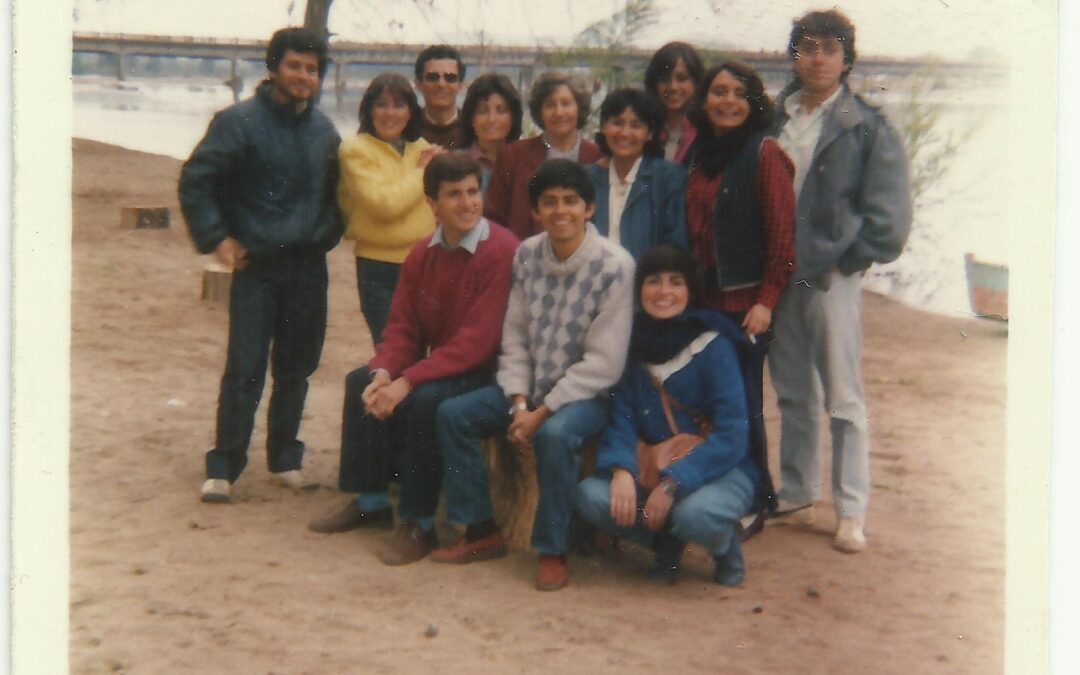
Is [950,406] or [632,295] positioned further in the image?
[950,406]

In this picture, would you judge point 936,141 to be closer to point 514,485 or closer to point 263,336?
point 514,485

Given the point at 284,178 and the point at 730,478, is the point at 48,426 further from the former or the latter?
the point at 730,478

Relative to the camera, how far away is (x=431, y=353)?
4.43 m

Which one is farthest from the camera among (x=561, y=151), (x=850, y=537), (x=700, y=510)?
(x=561, y=151)

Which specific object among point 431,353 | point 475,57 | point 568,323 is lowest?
point 431,353

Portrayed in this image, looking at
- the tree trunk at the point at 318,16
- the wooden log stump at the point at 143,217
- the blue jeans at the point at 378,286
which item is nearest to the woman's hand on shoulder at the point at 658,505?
the blue jeans at the point at 378,286

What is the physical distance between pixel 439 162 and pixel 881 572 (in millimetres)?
2060

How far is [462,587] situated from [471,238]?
1.19 meters

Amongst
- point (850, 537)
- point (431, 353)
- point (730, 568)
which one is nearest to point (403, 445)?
point (431, 353)

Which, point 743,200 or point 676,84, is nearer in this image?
point 743,200

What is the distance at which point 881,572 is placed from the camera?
171 inches

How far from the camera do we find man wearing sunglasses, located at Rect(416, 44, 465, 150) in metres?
4.85

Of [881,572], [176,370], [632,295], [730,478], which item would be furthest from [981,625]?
[176,370]

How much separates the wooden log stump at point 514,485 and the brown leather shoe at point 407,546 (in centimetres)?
26
